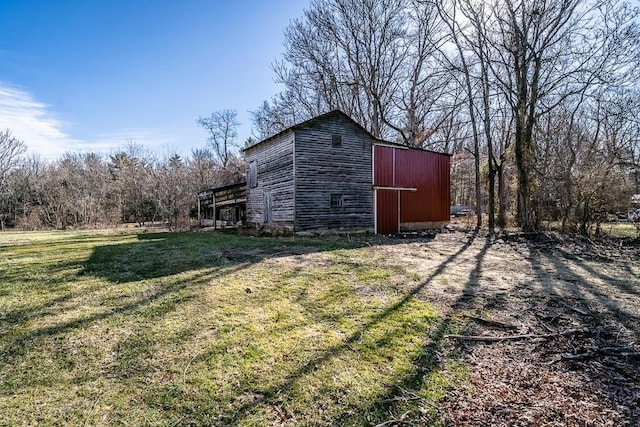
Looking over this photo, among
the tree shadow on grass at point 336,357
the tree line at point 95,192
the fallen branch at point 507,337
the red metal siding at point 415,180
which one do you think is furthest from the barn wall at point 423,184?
the tree line at point 95,192

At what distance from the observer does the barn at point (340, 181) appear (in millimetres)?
14062

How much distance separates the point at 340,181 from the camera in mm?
14734

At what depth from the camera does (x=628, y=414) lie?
2410 mm

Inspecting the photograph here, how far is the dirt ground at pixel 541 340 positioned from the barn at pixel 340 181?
7.04 meters

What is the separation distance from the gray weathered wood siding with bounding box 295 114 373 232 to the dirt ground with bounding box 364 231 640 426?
6.83 meters

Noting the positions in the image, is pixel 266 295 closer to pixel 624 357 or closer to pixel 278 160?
pixel 624 357

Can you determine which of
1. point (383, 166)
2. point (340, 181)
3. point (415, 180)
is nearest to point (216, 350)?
point (340, 181)

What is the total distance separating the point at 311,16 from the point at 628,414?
27.0 m

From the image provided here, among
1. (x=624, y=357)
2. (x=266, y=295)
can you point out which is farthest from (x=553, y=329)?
(x=266, y=295)

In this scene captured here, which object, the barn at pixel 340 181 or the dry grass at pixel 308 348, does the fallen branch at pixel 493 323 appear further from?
the barn at pixel 340 181

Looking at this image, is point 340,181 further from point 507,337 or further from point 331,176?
point 507,337

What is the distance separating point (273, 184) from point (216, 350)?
12732 mm

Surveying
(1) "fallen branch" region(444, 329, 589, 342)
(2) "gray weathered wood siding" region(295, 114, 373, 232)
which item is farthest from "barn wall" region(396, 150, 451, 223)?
(1) "fallen branch" region(444, 329, 589, 342)

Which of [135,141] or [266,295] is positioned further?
[135,141]
